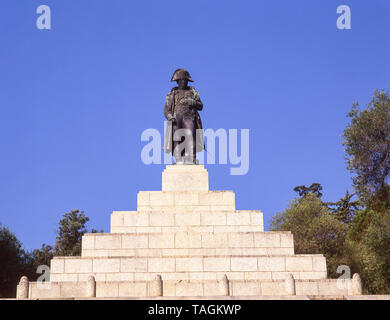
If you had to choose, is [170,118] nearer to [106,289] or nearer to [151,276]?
[151,276]

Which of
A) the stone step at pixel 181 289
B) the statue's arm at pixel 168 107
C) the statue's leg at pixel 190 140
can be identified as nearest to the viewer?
the stone step at pixel 181 289

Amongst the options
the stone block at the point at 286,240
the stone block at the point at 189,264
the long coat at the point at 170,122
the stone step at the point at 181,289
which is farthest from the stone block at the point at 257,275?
the long coat at the point at 170,122

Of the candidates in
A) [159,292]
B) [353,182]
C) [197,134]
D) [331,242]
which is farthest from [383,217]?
[159,292]

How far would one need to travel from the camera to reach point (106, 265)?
74.6ft

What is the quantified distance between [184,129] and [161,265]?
8073mm

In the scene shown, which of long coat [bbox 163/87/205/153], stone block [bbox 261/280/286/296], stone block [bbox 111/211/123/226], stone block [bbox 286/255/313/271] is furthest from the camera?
long coat [bbox 163/87/205/153]

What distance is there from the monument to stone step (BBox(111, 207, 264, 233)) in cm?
5

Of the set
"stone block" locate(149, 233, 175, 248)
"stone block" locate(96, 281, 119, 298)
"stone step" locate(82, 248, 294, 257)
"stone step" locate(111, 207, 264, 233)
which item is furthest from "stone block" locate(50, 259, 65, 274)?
"stone block" locate(149, 233, 175, 248)

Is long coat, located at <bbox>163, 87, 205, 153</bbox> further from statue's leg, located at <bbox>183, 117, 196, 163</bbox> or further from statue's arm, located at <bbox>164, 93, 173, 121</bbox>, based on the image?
statue's leg, located at <bbox>183, 117, 196, 163</bbox>

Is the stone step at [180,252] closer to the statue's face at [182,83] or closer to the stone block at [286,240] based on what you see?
the stone block at [286,240]

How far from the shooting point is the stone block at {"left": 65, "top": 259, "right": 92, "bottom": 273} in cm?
2273

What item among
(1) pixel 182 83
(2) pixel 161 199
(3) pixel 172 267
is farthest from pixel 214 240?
(1) pixel 182 83

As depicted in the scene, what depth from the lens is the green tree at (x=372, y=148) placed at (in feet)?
119
